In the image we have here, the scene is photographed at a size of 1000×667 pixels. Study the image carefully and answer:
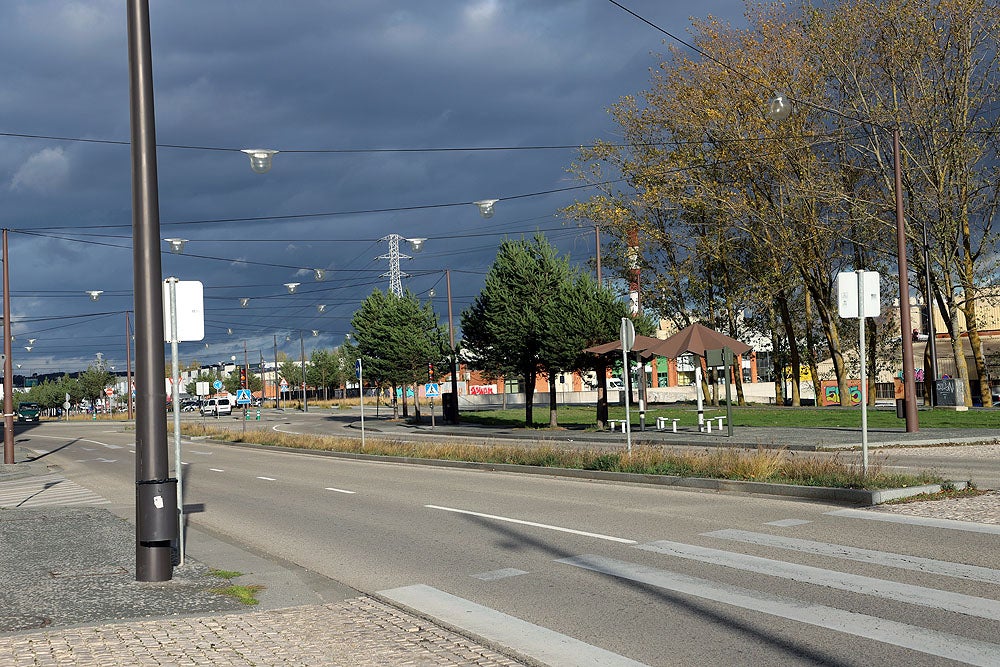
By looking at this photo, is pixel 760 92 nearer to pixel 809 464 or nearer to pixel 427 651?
pixel 809 464

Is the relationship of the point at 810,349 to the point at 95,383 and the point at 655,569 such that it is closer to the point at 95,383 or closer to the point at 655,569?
the point at 655,569

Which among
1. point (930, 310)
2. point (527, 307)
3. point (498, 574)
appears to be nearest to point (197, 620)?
point (498, 574)

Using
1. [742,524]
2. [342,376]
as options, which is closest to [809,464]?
[742,524]

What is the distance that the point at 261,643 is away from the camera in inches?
261

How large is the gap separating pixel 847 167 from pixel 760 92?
5.25 metres

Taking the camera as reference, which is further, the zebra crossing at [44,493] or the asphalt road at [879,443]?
the zebra crossing at [44,493]

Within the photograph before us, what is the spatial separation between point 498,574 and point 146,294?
13.4ft

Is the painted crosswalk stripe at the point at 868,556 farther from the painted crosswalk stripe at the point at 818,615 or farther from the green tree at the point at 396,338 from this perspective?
the green tree at the point at 396,338

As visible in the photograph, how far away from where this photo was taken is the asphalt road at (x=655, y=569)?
639cm

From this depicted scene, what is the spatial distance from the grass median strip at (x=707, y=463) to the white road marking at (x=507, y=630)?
701cm

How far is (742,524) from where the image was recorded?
11180mm

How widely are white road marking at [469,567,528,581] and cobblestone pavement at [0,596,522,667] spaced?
142cm

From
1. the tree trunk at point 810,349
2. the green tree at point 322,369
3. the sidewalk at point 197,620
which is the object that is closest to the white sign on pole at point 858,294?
the sidewalk at point 197,620

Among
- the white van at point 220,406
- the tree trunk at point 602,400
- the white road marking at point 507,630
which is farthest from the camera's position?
the white van at point 220,406
